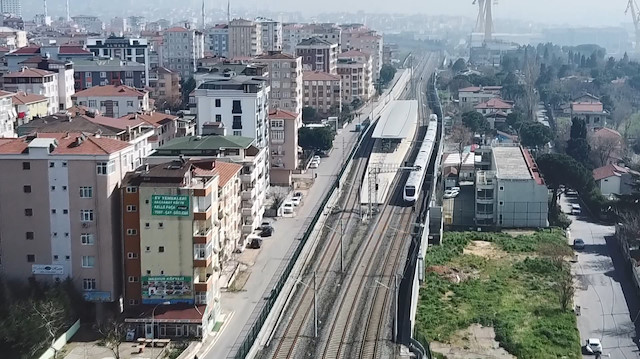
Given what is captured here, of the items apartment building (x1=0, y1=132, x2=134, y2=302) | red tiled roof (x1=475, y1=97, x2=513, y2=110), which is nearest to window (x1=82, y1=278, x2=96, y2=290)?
apartment building (x1=0, y1=132, x2=134, y2=302)

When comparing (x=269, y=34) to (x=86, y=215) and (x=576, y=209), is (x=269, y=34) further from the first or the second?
(x=86, y=215)

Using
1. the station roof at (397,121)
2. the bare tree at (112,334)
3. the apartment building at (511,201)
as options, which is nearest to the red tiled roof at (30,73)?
the station roof at (397,121)

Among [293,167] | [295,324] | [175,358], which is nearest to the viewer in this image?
[175,358]

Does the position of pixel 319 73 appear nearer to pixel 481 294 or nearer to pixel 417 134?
pixel 417 134

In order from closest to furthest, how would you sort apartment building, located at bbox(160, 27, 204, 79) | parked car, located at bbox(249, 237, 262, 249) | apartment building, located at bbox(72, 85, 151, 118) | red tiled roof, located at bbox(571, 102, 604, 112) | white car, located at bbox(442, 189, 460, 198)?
parked car, located at bbox(249, 237, 262, 249) < white car, located at bbox(442, 189, 460, 198) < apartment building, located at bbox(72, 85, 151, 118) < red tiled roof, located at bbox(571, 102, 604, 112) < apartment building, located at bbox(160, 27, 204, 79)

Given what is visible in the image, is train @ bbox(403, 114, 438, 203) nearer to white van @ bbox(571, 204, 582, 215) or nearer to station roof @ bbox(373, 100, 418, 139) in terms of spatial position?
station roof @ bbox(373, 100, 418, 139)

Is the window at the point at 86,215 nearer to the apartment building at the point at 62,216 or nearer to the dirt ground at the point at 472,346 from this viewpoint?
the apartment building at the point at 62,216

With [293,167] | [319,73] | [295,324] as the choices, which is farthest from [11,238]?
[319,73]
